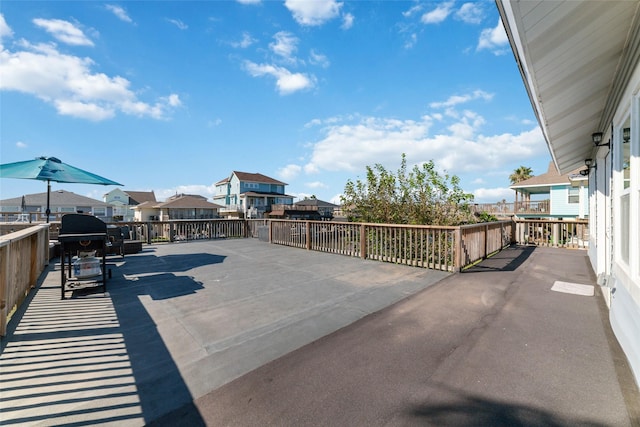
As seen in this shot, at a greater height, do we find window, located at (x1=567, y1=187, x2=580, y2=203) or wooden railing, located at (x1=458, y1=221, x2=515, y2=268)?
window, located at (x1=567, y1=187, x2=580, y2=203)

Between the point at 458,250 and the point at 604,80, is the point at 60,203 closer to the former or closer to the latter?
the point at 458,250

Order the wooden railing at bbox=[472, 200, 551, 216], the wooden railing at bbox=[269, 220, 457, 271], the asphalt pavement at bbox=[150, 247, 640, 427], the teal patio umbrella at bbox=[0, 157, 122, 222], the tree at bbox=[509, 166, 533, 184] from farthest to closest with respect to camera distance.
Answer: the tree at bbox=[509, 166, 533, 184] → the wooden railing at bbox=[472, 200, 551, 216] → the wooden railing at bbox=[269, 220, 457, 271] → the teal patio umbrella at bbox=[0, 157, 122, 222] → the asphalt pavement at bbox=[150, 247, 640, 427]

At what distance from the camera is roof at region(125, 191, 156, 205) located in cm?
5079

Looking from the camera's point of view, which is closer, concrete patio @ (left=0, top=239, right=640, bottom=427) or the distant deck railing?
concrete patio @ (left=0, top=239, right=640, bottom=427)

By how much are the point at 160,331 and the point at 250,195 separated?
36660 millimetres

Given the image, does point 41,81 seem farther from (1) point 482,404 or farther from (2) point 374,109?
(1) point 482,404

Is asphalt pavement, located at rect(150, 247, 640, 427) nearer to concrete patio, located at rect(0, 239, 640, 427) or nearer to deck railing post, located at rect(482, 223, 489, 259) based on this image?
concrete patio, located at rect(0, 239, 640, 427)

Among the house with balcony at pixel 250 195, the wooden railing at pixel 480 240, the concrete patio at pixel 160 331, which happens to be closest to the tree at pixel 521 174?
the wooden railing at pixel 480 240

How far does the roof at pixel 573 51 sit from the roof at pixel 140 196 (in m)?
60.7

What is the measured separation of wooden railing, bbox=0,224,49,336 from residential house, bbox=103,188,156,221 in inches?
1941

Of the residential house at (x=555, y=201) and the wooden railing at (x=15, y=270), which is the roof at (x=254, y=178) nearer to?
the residential house at (x=555, y=201)

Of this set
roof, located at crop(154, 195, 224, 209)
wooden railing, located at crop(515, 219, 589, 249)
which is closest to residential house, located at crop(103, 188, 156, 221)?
roof, located at crop(154, 195, 224, 209)

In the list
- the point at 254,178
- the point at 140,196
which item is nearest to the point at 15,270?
the point at 254,178

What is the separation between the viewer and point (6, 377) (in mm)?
2182
